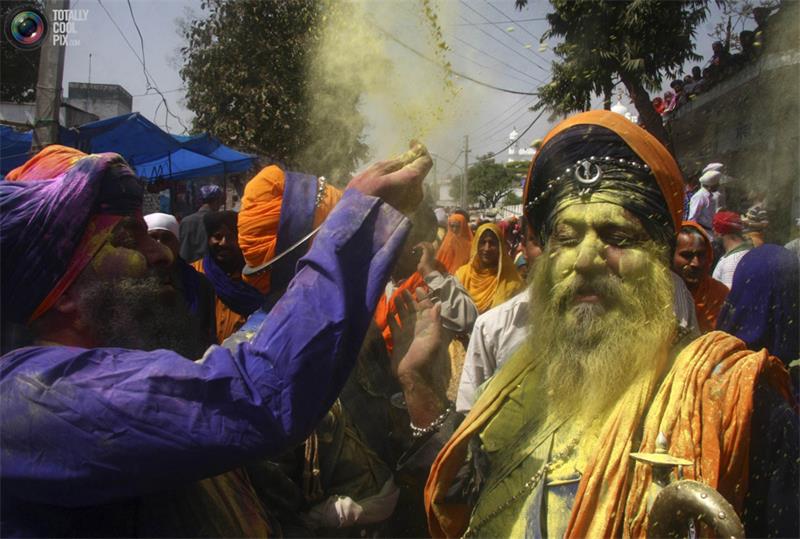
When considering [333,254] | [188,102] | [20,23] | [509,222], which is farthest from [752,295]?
[509,222]

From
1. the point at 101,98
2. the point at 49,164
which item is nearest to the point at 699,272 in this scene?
the point at 49,164

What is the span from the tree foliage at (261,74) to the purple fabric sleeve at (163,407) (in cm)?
220

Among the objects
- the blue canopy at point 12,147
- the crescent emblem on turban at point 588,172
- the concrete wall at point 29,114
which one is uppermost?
the concrete wall at point 29,114

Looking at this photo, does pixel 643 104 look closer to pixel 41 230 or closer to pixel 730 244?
pixel 730 244

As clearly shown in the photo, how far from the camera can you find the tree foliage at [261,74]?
419cm

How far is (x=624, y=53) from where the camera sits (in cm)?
598

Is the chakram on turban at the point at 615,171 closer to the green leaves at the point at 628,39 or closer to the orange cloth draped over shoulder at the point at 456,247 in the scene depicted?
the green leaves at the point at 628,39

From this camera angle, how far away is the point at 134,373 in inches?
51.2

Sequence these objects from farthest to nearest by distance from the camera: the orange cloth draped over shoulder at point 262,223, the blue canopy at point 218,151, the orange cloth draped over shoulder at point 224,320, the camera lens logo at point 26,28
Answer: the blue canopy at point 218,151 → the camera lens logo at point 26,28 → the orange cloth draped over shoulder at point 224,320 → the orange cloth draped over shoulder at point 262,223

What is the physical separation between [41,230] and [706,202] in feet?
30.0

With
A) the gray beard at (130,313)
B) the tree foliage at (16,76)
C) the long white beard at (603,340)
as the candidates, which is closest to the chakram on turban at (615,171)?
the long white beard at (603,340)

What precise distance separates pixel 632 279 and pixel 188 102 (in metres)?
5.92

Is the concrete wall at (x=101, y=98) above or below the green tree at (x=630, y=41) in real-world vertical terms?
above

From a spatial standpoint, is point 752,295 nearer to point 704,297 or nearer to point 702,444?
point 704,297
